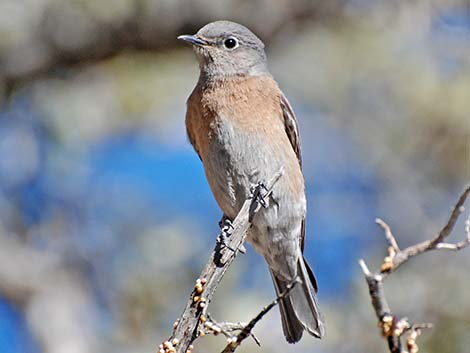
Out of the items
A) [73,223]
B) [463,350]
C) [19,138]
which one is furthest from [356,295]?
[19,138]

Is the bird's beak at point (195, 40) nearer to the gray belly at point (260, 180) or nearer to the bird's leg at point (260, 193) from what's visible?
the gray belly at point (260, 180)

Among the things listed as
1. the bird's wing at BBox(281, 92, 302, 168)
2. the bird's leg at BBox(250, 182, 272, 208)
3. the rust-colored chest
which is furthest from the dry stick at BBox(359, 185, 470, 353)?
the bird's wing at BBox(281, 92, 302, 168)

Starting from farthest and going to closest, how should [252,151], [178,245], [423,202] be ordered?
[423,202], [178,245], [252,151]

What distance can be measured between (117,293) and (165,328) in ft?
4.28

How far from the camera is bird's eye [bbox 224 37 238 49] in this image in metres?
6.03

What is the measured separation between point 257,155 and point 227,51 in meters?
0.94

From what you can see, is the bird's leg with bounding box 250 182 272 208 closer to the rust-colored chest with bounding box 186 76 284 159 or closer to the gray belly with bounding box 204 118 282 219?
the gray belly with bounding box 204 118 282 219

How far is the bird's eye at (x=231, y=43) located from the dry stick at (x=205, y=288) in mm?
1898

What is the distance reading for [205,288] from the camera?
3.52 m

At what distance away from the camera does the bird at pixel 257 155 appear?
5332 mm

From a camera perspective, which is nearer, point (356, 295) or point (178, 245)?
point (356, 295)

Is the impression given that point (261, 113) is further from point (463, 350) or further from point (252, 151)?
point (463, 350)

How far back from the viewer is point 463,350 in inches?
266

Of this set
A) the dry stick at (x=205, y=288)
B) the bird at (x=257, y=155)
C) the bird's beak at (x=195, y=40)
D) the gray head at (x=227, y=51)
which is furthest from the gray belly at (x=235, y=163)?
the dry stick at (x=205, y=288)
